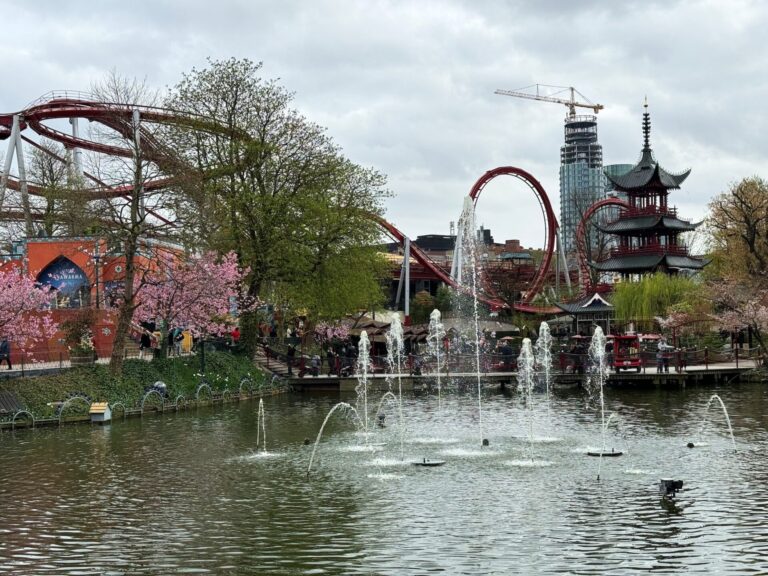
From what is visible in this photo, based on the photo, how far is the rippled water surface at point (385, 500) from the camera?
14.1 m

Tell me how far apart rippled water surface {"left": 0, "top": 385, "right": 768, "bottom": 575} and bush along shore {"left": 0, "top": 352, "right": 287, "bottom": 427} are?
1.79m

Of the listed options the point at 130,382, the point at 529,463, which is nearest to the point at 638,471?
the point at 529,463

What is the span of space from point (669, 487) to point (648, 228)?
54.2m

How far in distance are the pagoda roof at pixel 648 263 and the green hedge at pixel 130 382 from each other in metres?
33.5

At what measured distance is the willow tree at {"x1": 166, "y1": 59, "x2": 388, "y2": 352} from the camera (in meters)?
46.4

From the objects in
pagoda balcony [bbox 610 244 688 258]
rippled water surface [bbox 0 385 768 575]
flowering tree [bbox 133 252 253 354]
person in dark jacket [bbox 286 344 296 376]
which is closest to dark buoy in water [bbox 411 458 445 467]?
rippled water surface [bbox 0 385 768 575]

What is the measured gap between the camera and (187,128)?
46.2 meters

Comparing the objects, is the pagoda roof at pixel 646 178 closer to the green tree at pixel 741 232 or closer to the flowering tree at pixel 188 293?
the green tree at pixel 741 232

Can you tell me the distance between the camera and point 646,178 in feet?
230

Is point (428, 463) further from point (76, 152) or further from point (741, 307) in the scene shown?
point (76, 152)

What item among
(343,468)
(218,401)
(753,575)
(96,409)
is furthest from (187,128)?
(753,575)

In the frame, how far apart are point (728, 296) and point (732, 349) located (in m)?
5.15

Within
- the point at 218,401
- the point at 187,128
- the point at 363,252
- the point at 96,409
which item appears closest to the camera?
the point at 96,409

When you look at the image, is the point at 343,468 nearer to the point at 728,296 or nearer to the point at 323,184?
the point at 323,184
